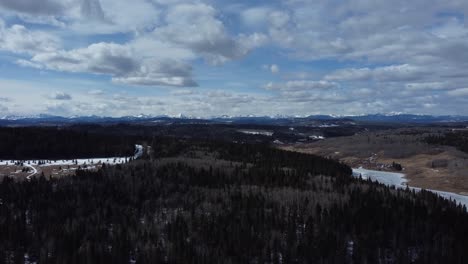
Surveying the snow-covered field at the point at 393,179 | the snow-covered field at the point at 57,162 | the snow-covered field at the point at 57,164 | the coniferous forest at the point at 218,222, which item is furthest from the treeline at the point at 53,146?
the snow-covered field at the point at 393,179

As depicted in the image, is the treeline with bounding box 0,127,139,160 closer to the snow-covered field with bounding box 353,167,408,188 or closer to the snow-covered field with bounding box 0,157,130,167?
the snow-covered field with bounding box 0,157,130,167

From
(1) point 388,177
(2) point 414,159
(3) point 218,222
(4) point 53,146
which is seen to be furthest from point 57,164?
(2) point 414,159

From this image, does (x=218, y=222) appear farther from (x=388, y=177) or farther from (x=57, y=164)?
(x=388, y=177)

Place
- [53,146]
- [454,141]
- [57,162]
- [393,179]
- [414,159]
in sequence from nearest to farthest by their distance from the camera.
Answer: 1. [393,179]
2. [57,162]
3. [53,146]
4. [414,159]
5. [454,141]

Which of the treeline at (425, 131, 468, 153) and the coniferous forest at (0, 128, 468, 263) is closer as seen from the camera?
the coniferous forest at (0, 128, 468, 263)

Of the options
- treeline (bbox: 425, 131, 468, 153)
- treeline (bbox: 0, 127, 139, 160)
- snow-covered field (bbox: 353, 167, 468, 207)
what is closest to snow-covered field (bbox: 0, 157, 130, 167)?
treeline (bbox: 0, 127, 139, 160)

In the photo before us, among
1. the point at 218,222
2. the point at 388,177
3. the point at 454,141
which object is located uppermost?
the point at 454,141

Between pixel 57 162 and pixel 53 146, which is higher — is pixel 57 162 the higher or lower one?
the lower one
